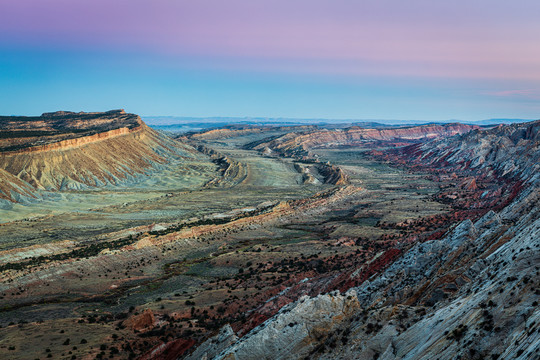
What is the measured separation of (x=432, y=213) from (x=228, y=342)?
Result: 51.1 metres

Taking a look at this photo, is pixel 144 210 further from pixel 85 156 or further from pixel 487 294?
pixel 487 294

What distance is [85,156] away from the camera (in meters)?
107

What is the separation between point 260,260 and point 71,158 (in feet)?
248

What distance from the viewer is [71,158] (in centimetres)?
10238

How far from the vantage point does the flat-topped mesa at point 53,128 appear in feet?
341

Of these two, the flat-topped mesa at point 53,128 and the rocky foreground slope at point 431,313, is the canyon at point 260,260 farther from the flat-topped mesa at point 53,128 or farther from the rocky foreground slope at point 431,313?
the flat-topped mesa at point 53,128

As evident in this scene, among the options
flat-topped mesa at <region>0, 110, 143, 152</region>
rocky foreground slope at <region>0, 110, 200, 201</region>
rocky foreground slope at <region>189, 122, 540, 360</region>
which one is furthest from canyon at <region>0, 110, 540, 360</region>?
flat-topped mesa at <region>0, 110, 143, 152</region>

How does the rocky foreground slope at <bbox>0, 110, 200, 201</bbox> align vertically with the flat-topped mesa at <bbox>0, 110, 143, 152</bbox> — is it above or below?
below

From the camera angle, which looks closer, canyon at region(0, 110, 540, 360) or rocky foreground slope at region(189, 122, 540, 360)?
rocky foreground slope at region(189, 122, 540, 360)

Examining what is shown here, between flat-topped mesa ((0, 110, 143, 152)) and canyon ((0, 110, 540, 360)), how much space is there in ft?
5.00

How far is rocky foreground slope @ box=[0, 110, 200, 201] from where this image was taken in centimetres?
8881

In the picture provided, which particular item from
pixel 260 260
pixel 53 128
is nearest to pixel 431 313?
pixel 260 260

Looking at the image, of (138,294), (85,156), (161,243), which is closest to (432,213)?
(161,243)

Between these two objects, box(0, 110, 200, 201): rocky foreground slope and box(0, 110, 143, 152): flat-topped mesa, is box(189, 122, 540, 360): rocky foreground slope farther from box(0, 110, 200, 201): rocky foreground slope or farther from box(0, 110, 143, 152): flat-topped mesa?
box(0, 110, 143, 152): flat-topped mesa
